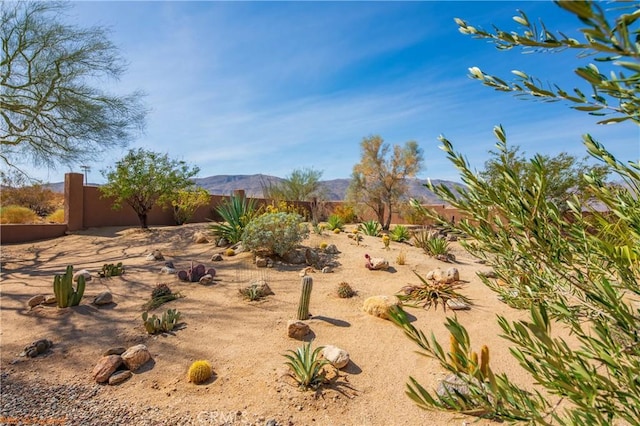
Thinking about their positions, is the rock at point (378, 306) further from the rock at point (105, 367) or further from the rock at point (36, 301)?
the rock at point (36, 301)

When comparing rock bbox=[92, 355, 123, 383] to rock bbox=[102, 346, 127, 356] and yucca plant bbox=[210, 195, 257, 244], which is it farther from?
yucca plant bbox=[210, 195, 257, 244]

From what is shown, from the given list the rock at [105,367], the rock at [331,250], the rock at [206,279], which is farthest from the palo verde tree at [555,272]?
the rock at [331,250]

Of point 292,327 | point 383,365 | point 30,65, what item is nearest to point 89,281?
point 292,327

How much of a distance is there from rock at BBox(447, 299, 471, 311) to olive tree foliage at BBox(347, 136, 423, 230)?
11878mm

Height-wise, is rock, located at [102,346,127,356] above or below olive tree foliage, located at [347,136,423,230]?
below

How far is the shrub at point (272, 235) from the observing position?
762cm

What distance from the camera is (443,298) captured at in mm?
5266

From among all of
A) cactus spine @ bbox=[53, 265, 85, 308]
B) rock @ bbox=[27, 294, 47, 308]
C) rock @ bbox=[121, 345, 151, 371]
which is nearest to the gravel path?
rock @ bbox=[121, 345, 151, 371]

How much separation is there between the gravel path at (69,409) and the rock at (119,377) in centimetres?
11

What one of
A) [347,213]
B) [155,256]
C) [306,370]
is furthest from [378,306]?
[347,213]

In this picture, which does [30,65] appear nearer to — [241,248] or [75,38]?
[75,38]

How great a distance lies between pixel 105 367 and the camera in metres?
3.40

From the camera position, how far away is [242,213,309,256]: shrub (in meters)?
7.62

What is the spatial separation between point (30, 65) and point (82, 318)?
8.74 meters
